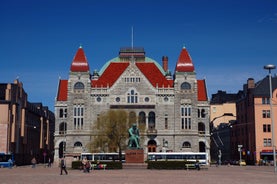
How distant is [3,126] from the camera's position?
89.7 m

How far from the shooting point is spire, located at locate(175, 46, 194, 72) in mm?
105438

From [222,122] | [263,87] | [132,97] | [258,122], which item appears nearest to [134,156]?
[132,97]

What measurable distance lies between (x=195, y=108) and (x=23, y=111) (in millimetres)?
39507

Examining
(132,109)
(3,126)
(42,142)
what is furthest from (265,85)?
(42,142)

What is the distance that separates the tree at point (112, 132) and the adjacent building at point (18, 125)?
686 inches

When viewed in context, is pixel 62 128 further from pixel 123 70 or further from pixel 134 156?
pixel 134 156

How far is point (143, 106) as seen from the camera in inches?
4040

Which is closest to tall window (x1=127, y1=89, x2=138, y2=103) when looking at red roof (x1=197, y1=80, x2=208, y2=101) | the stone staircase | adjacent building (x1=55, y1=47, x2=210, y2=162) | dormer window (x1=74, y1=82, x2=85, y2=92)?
adjacent building (x1=55, y1=47, x2=210, y2=162)

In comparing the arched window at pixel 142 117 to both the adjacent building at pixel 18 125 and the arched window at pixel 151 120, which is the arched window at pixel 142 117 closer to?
the arched window at pixel 151 120

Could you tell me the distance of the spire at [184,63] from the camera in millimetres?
105438

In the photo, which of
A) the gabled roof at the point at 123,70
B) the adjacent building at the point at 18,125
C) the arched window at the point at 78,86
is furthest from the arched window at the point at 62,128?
the gabled roof at the point at 123,70

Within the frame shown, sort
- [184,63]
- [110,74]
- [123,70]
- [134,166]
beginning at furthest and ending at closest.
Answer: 1. [123,70]
2. [110,74]
3. [184,63]
4. [134,166]

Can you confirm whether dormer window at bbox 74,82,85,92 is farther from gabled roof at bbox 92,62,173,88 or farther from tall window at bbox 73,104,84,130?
tall window at bbox 73,104,84,130

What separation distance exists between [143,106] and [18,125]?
1105 inches
